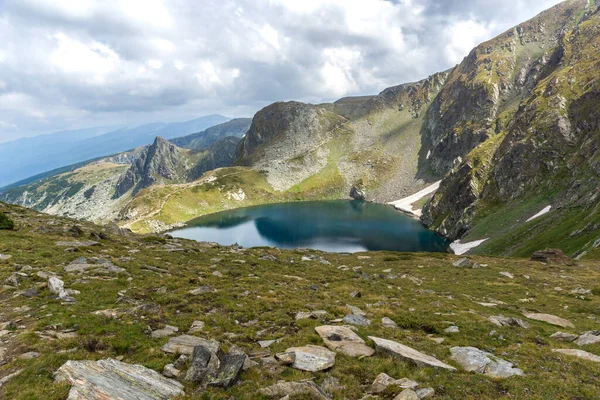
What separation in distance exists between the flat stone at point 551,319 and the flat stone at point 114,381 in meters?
27.1

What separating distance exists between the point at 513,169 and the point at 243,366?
141 meters

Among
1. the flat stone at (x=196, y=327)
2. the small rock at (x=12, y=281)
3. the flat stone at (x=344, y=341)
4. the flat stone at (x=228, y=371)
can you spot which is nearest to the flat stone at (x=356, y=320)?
the flat stone at (x=344, y=341)

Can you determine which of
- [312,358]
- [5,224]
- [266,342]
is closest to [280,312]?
[266,342]

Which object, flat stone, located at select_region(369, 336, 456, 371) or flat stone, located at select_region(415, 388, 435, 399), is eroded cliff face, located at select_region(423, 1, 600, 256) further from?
flat stone, located at select_region(415, 388, 435, 399)

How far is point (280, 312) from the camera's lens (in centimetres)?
2055

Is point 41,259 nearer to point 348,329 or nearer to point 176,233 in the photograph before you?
point 348,329

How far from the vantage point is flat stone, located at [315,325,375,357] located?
576 inches

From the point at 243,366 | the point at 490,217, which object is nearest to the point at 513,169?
the point at 490,217

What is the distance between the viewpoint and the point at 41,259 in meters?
26.9

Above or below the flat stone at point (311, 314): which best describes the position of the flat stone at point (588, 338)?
below

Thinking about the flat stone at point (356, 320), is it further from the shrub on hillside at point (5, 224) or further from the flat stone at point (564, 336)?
the shrub on hillside at point (5, 224)

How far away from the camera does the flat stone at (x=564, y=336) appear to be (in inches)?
749

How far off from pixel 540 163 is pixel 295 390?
138m

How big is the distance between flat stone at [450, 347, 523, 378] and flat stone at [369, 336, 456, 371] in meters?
1.34
